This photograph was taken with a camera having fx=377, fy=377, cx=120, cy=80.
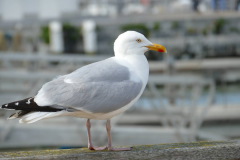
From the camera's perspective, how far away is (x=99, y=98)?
6.58 feet

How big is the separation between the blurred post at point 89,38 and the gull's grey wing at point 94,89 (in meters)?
16.5

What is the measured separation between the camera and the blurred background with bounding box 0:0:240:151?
5715mm

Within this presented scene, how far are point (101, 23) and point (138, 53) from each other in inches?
693

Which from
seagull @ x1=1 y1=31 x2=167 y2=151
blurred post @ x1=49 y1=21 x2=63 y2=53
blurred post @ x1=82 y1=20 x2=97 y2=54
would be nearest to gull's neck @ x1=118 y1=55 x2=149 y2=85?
seagull @ x1=1 y1=31 x2=167 y2=151

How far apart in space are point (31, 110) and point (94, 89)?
0.35 meters

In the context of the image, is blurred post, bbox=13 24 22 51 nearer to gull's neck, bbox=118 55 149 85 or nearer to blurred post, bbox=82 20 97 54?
blurred post, bbox=82 20 97 54

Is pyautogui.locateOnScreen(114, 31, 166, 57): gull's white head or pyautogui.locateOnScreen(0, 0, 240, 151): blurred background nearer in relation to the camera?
pyautogui.locateOnScreen(114, 31, 166, 57): gull's white head

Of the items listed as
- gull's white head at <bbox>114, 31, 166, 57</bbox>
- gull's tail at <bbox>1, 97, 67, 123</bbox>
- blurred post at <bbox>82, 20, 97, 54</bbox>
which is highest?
blurred post at <bbox>82, 20, 97, 54</bbox>

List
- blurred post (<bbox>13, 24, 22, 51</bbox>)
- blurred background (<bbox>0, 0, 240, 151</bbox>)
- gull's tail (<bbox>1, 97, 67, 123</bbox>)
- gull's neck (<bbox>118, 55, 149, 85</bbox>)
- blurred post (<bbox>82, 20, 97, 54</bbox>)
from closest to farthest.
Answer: gull's tail (<bbox>1, 97, 67, 123</bbox>), gull's neck (<bbox>118, 55, 149, 85</bbox>), blurred background (<bbox>0, 0, 240, 151</bbox>), blurred post (<bbox>13, 24, 22, 51</bbox>), blurred post (<bbox>82, 20, 97, 54</bbox>)

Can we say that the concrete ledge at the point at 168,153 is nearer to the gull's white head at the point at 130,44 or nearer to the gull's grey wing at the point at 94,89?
the gull's grey wing at the point at 94,89

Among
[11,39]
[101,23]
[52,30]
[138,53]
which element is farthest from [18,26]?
[138,53]

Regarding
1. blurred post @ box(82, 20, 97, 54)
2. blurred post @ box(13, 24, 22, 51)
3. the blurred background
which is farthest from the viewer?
blurred post @ box(82, 20, 97, 54)

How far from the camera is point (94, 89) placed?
79.3 inches

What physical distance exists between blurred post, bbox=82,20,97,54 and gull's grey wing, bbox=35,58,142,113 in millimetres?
16474
